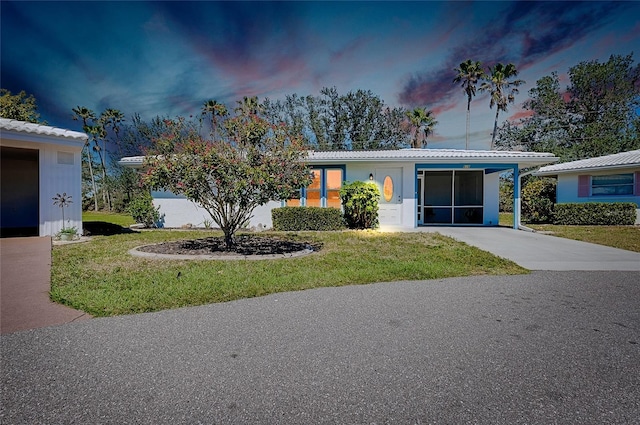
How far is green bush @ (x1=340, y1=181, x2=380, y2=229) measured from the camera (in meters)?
12.0

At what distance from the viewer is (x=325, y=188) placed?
1384cm

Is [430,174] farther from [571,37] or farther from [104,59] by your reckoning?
[104,59]

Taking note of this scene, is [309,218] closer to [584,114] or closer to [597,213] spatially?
[597,213]

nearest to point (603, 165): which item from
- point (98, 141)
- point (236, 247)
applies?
point (236, 247)

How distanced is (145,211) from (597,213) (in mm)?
20306

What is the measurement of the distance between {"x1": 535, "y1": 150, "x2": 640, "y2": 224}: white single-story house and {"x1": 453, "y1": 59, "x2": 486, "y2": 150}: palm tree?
14.2 m

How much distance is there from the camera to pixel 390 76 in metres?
23.5

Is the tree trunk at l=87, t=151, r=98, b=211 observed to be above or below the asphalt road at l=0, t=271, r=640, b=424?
above

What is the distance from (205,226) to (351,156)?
670 cm

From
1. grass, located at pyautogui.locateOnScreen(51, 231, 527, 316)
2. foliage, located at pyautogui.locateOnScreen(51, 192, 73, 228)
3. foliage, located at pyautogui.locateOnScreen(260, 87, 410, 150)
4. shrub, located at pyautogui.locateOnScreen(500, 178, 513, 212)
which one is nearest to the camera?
grass, located at pyautogui.locateOnScreen(51, 231, 527, 316)

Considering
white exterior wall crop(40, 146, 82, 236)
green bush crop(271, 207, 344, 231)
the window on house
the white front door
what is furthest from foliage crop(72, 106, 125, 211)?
the window on house

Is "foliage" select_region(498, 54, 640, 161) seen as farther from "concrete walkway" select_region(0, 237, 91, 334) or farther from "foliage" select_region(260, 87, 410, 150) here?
"concrete walkway" select_region(0, 237, 91, 334)

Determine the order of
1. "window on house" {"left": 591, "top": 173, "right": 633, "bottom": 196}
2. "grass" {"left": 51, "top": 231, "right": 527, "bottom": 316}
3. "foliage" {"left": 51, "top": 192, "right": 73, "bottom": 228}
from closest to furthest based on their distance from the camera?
1. "grass" {"left": 51, "top": 231, "right": 527, "bottom": 316}
2. "foliage" {"left": 51, "top": 192, "right": 73, "bottom": 228}
3. "window on house" {"left": 591, "top": 173, "right": 633, "bottom": 196}

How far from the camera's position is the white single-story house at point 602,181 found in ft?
50.6
